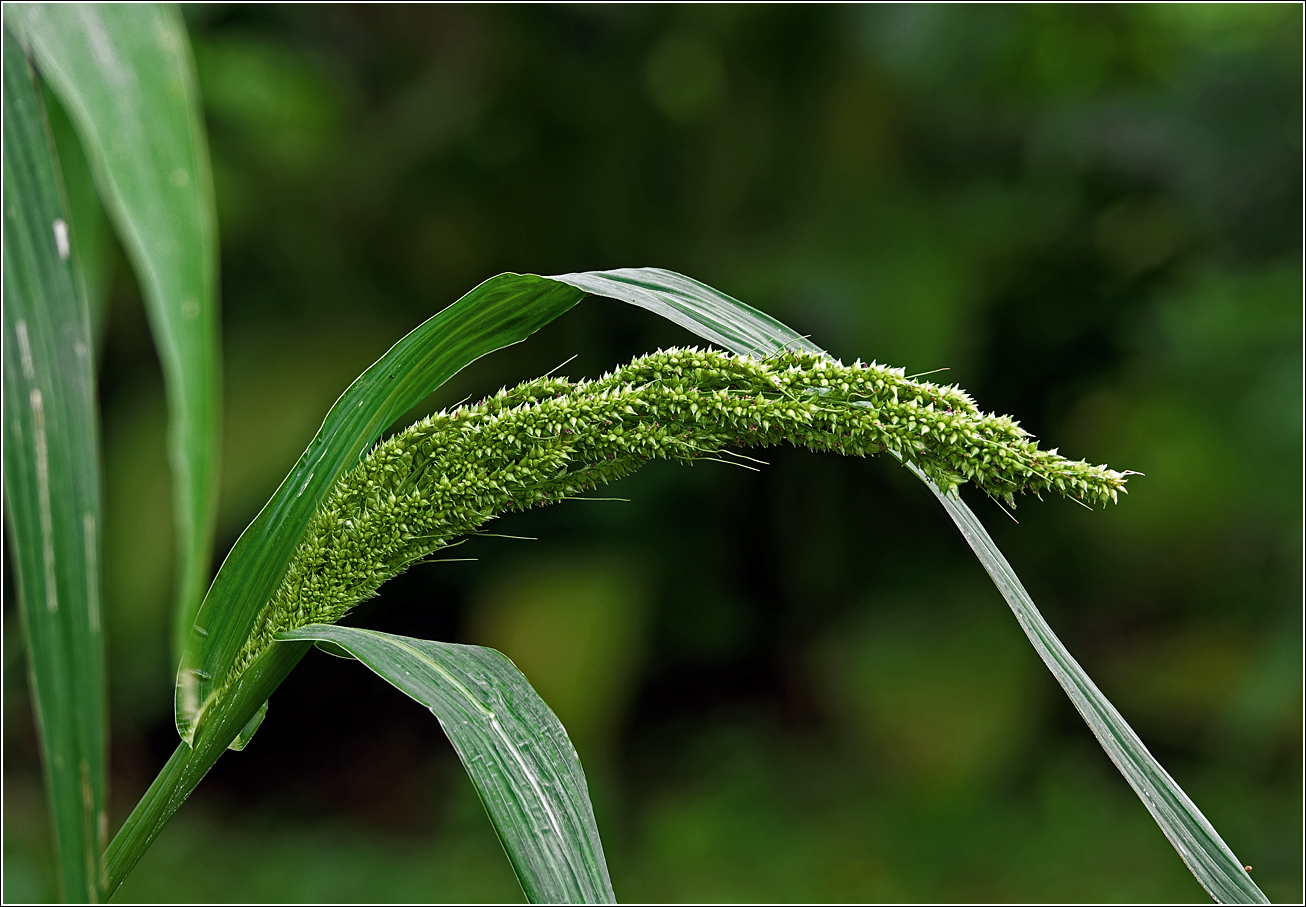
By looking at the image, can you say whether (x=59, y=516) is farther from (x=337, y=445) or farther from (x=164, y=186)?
(x=337, y=445)

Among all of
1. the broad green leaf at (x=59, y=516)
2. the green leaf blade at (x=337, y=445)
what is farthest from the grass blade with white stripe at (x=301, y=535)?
the broad green leaf at (x=59, y=516)

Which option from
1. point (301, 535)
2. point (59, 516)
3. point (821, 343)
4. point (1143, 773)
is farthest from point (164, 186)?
point (821, 343)

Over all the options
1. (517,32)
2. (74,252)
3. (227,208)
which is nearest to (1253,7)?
(517,32)

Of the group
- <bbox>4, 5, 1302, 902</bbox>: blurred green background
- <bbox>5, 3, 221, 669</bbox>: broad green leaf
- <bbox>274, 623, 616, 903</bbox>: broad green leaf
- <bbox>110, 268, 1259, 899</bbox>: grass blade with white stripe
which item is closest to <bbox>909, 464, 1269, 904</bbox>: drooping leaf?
<bbox>110, 268, 1259, 899</bbox>: grass blade with white stripe

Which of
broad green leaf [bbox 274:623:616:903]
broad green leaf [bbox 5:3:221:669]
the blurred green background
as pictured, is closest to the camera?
broad green leaf [bbox 5:3:221:669]

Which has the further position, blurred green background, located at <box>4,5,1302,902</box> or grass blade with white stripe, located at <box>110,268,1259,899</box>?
blurred green background, located at <box>4,5,1302,902</box>

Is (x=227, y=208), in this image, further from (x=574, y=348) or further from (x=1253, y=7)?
(x=1253, y=7)

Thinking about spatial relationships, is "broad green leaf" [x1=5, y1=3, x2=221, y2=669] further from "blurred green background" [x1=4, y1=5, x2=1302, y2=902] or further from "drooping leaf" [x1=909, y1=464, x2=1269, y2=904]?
"blurred green background" [x1=4, y1=5, x2=1302, y2=902]
